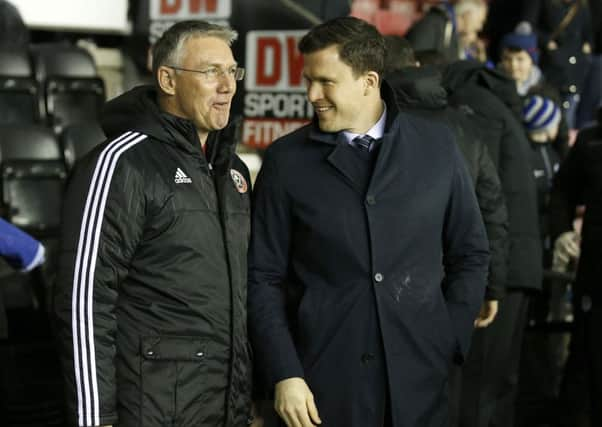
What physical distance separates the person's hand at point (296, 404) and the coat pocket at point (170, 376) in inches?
9.1

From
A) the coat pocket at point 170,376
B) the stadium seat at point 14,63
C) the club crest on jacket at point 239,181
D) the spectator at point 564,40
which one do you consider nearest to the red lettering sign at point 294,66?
the stadium seat at point 14,63

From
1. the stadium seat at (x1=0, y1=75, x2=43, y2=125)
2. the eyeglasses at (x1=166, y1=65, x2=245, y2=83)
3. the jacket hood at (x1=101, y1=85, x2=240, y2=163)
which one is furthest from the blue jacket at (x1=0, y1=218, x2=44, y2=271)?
the stadium seat at (x1=0, y1=75, x2=43, y2=125)

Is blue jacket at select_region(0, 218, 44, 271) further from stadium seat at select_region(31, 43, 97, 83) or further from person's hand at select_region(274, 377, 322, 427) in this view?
stadium seat at select_region(31, 43, 97, 83)

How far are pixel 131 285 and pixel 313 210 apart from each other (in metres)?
0.58

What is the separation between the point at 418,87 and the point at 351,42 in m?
1.14

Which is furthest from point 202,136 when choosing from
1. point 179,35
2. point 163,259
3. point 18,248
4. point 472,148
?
point 472,148

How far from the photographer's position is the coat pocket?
3.09 m

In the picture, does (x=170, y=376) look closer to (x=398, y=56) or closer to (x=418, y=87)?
(x=418, y=87)

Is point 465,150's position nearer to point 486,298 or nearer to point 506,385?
point 486,298

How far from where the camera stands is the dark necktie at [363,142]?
3.35m

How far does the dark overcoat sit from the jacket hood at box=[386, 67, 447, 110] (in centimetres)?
101

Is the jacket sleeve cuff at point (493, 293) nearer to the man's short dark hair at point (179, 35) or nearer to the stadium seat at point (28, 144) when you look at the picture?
the man's short dark hair at point (179, 35)

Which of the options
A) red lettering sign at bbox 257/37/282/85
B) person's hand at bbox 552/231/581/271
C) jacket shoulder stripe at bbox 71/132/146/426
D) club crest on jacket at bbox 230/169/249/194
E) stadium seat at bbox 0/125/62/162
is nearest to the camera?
jacket shoulder stripe at bbox 71/132/146/426

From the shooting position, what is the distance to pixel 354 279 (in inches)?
128
